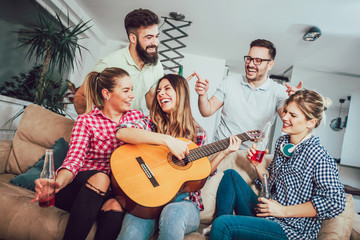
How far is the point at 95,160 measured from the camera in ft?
5.34

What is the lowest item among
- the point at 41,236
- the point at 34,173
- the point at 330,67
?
the point at 41,236

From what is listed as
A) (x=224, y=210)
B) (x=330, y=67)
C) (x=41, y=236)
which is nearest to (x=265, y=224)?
(x=224, y=210)

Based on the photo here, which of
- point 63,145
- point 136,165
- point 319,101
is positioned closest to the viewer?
point 136,165

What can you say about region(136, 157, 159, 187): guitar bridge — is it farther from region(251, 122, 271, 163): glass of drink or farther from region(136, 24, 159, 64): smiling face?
region(136, 24, 159, 64): smiling face

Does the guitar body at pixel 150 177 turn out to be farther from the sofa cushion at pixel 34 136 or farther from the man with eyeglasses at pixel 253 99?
Result: the sofa cushion at pixel 34 136

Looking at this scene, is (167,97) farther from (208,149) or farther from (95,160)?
(95,160)

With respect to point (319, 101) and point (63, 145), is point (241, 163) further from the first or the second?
point (63, 145)

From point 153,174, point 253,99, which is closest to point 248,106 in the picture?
point 253,99

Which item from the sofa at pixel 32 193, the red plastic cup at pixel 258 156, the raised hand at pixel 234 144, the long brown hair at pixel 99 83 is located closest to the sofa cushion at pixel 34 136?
the sofa at pixel 32 193

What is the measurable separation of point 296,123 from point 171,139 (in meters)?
0.82

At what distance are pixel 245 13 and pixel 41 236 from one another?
358cm

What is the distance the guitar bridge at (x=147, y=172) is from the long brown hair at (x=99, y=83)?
621 mm

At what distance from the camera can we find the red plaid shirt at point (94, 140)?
1521 mm

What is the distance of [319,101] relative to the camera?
1.53 metres
